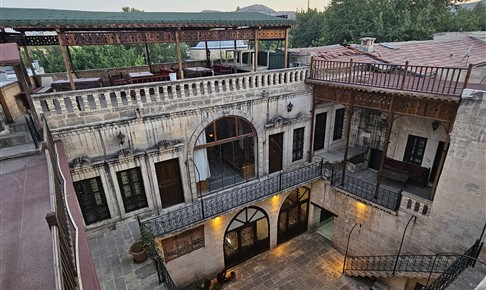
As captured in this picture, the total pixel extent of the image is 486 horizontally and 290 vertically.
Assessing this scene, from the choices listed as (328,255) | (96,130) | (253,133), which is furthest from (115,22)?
(328,255)

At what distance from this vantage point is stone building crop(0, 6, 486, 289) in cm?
898

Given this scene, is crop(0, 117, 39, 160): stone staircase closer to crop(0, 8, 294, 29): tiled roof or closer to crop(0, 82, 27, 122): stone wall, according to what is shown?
crop(0, 82, 27, 122): stone wall

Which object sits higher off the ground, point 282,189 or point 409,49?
point 409,49

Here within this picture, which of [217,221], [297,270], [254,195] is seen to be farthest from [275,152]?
[297,270]

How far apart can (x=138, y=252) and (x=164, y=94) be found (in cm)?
547

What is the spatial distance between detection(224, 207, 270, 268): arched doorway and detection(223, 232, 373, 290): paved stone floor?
1.43ft

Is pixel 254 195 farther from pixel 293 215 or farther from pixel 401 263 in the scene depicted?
pixel 401 263

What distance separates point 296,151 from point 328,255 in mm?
5881

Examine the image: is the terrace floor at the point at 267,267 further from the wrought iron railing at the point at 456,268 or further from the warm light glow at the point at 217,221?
the wrought iron railing at the point at 456,268

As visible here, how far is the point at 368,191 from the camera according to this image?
12336mm

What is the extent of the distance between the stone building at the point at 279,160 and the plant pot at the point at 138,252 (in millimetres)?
893

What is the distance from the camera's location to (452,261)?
385 inches

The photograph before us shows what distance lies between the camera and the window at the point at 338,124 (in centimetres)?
1501

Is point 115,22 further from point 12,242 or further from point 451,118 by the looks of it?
point 451,118
